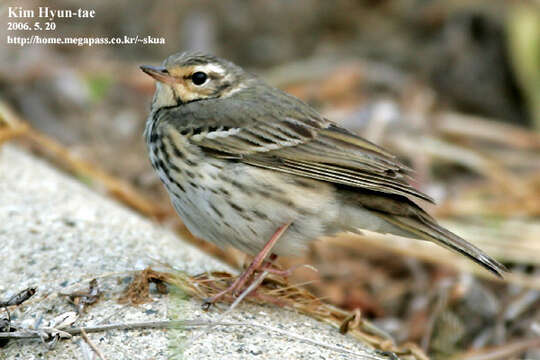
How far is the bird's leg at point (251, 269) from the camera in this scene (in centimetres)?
348

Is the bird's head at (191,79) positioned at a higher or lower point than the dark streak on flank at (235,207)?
higher

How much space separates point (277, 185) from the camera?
378 cm

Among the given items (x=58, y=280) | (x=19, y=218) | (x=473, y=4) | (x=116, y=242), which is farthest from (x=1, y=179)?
(x=473, y=4)

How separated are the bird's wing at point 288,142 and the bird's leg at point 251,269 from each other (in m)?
0.33

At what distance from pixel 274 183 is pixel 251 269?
0.44m

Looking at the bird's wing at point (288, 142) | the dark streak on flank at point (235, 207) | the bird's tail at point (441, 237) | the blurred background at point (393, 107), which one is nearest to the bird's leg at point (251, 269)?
the dark streak on flank at point (235, 207)

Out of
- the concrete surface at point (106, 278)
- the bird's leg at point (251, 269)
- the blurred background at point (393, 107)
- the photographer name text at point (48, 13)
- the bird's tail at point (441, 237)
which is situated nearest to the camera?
the concrete surface at point (106, 278)

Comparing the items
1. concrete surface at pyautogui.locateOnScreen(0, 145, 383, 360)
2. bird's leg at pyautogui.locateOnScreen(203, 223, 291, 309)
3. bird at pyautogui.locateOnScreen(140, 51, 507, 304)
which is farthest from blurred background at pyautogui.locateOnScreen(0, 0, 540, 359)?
bird's leg at pyautogui.locateOnScreen(203, 223, 291, 309)

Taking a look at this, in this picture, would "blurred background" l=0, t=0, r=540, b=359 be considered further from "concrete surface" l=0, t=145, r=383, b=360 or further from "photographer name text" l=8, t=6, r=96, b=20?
"concrete surface" l=0, t=145, r=383, b=360

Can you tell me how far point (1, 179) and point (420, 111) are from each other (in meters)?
4.12

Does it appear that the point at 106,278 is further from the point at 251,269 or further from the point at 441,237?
the point at 441,237

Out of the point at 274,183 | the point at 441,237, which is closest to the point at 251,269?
the point at 274,183

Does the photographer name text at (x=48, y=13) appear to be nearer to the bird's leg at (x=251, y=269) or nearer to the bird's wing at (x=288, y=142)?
the bird's wing at (x=288, y=142)

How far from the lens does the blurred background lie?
5.13m
